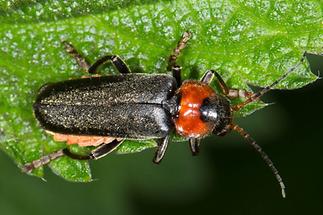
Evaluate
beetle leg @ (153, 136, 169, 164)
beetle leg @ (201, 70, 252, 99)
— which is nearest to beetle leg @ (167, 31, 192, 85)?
beetle leg @ (201, 70, 252, 99)

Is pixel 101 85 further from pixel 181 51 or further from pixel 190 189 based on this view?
pixel 190 189

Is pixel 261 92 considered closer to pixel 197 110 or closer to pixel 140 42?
pixel 197 110

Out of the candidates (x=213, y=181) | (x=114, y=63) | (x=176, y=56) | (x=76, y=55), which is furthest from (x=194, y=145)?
(x=76, y=55)

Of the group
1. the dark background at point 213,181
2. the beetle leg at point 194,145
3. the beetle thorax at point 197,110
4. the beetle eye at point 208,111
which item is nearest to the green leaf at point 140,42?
the beetle thorax at point 197,110

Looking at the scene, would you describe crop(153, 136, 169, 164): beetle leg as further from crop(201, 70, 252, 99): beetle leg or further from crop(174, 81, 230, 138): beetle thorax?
crop(201, 70, 252, 99): beetle leg

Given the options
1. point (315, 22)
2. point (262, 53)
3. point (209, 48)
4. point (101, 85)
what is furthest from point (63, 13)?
point (315, 22)

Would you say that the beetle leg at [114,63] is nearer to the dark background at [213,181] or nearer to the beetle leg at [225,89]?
the beetle leg at [225,89]
